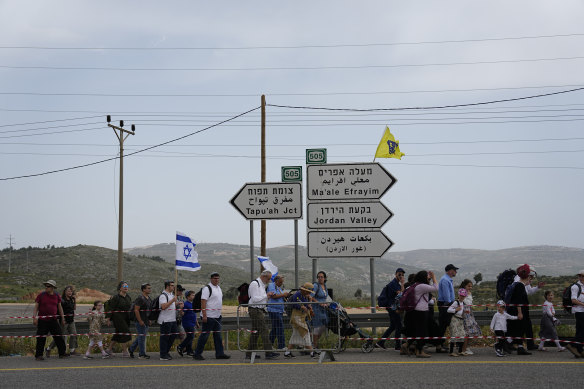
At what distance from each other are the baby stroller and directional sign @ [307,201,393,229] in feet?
9.58

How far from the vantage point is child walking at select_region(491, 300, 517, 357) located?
1431 centimetres

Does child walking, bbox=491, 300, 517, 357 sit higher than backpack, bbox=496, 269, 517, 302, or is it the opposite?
backpack, bbox=496, 269, 517, 302

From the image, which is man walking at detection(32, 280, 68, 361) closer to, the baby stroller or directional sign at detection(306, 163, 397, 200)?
the baby stroller

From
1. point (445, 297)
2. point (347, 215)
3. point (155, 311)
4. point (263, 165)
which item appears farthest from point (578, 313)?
point (263, 165)

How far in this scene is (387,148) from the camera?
21.1m

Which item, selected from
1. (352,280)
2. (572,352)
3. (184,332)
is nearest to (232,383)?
(184,332)

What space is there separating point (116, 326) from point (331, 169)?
21.5 ft

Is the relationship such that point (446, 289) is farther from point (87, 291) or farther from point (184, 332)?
point (87, 291)

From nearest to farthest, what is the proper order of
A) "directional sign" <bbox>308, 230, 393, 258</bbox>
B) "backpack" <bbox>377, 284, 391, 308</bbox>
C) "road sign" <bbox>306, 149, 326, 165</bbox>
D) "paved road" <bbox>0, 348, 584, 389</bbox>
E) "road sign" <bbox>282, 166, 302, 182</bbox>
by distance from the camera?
1. "paved road" <bbox>0, 348, 584, 389</bbox>
2. "backpack" <bbox>377, 284, 391, 308</bbox>
3. "directional sign" <bbox>308, 230, 393, 258</bbox>
4. "road sign" <bbox>306, 149, 326, 165</bbox>
5. "road sign" <bbox>282, 166, 302, 182</bbox>

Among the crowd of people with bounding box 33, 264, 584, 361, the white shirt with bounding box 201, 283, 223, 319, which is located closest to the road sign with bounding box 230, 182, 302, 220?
the crowd of people with bounding box 33, 264, 584, 361

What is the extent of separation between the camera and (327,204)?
18172 millimetres

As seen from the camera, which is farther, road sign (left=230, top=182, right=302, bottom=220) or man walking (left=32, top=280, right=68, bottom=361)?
road sign (left=230, top=182, right=302, bottom=220)

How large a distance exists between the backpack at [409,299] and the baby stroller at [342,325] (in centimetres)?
124

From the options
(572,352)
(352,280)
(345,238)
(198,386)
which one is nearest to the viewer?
(198,386)
